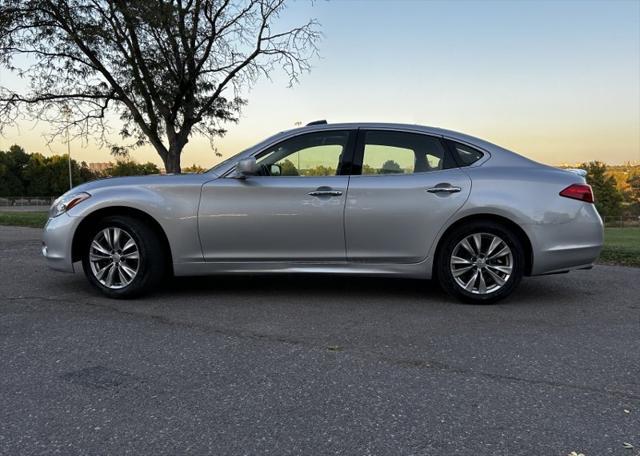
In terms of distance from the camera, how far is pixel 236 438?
2.42 m

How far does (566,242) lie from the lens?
4.91 metres

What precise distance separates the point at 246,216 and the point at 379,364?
2.15 m

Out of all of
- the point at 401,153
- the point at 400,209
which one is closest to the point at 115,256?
the point at 400,209

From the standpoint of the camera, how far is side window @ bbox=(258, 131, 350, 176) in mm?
5137

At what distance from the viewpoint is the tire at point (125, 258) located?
199 inches

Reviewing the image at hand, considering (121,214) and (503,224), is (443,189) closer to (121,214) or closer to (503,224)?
(503,224)

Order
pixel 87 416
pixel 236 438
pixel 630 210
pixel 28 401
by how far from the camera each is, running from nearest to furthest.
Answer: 1. pixel 236 438
2. pixel 87 416
3. pixel 28 401
4. pixel 630 210

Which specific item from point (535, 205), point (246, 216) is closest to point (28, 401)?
point (246, 216)

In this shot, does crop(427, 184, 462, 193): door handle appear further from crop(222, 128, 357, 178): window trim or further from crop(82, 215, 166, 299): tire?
crop(82, 215, 166, 299): tire

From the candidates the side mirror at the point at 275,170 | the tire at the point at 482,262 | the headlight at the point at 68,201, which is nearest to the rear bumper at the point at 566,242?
the tire at the point at 482,262

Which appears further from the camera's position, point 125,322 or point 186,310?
point 186,310

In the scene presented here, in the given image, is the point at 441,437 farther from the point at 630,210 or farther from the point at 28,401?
the point at 630,210

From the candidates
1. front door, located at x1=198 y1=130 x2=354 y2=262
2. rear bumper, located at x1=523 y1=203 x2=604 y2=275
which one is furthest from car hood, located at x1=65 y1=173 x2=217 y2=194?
rear bumper, located at x1=523 y1=203 x2=604 y2=275

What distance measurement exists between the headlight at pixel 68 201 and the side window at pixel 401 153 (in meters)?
2.70
